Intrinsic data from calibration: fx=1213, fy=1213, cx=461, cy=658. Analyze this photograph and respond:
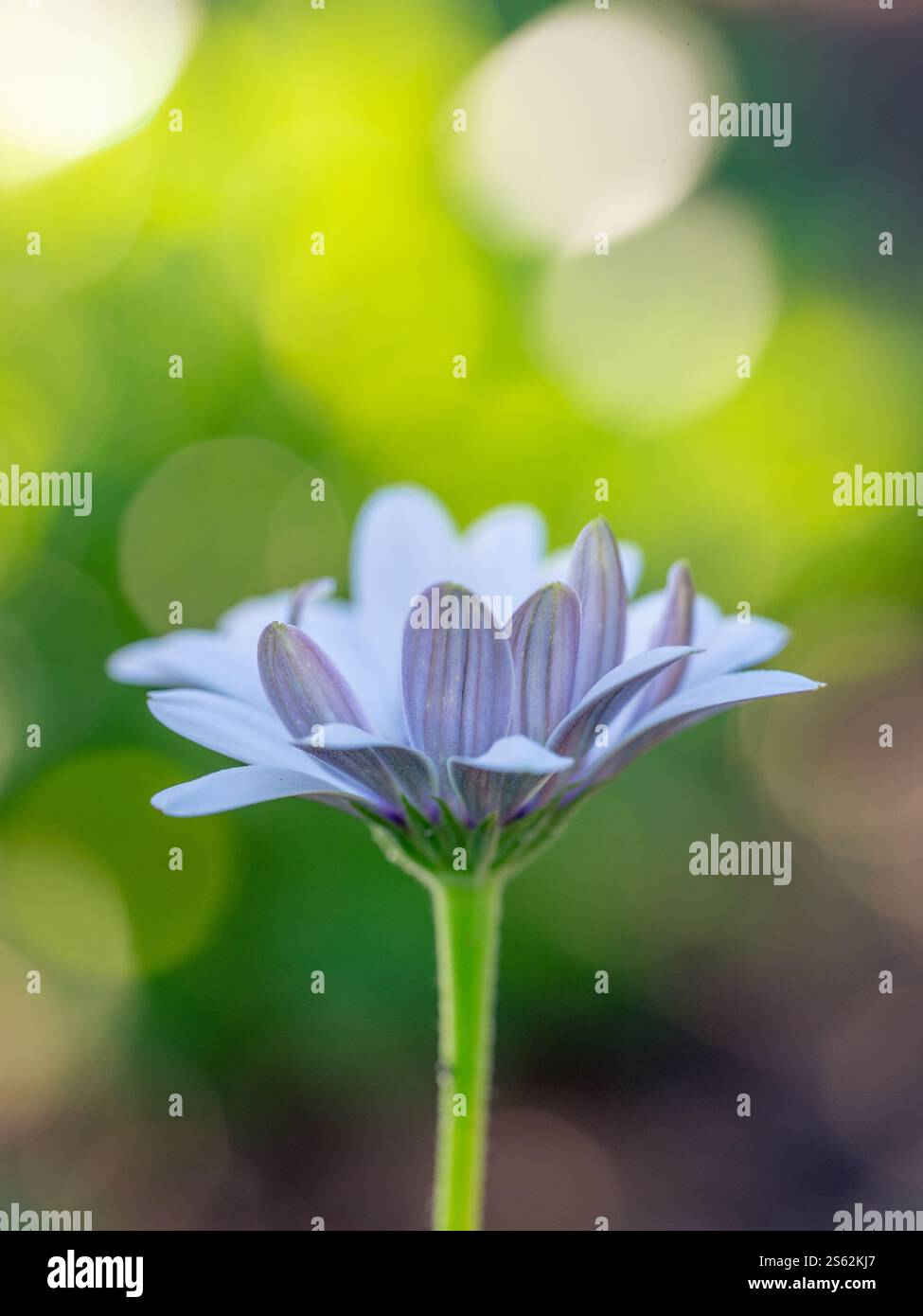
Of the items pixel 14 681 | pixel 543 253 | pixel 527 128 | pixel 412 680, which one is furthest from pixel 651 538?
pixel 412 680

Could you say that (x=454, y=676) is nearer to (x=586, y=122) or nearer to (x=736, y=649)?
(x=736, y=649)

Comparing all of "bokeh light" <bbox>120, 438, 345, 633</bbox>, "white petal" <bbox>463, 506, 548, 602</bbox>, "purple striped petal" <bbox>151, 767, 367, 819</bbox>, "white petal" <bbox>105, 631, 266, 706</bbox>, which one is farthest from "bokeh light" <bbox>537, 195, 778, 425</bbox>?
"purple striped petal" <bbox>151, 767, 367, 819</bbox>
